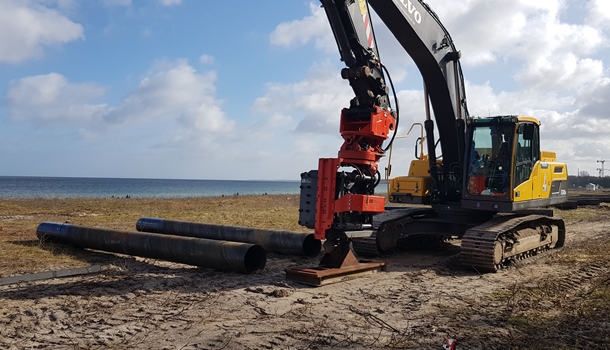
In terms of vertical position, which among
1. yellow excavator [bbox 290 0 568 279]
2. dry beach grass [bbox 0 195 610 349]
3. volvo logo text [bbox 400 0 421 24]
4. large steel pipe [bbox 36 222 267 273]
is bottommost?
dry beach grass [bbox 0 195 610 349]

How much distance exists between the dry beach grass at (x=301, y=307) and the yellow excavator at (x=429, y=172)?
0.82 meters

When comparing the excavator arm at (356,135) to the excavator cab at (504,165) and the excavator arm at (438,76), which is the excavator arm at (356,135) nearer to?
the excavator arm at (438,76)

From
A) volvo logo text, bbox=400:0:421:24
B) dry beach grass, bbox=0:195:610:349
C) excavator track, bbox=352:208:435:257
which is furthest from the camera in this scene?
excavator track, bbox=352:208:435:257

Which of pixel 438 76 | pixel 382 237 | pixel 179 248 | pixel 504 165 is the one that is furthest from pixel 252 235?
pixel 504 165

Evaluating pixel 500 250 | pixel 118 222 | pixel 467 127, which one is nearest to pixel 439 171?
pixel 467 127

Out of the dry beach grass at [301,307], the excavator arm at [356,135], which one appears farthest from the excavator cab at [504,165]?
the excavator arm at [356,135]

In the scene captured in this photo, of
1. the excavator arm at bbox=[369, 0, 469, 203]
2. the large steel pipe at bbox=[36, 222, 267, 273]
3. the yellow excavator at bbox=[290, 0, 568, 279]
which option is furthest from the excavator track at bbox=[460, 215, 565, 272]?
the large steel pipe at bbox=[36, 222, 267, 273]

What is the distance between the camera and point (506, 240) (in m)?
10.5

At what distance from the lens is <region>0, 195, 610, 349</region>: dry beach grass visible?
558cm

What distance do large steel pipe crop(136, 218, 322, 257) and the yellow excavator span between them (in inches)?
44.8

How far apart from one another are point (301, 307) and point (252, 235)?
5095 millimetres

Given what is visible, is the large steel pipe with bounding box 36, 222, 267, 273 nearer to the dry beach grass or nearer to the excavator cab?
the dry beach grass

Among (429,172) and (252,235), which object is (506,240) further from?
(252,235)

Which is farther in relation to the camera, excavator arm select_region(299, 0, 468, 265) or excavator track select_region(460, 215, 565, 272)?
excavator track select_region(460, 215, 565, 272)
